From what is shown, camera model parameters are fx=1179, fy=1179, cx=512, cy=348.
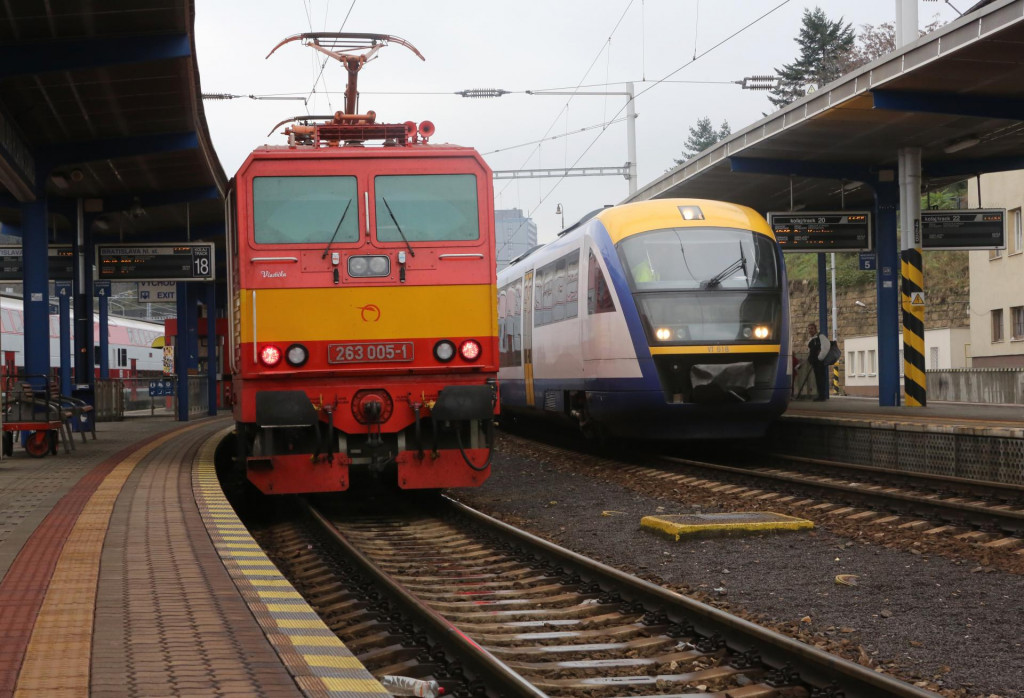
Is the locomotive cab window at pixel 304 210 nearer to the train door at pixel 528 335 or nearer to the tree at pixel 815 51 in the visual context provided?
the train door at pixel 528 335

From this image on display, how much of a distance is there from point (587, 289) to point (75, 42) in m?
7.05

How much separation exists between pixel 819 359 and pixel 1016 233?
14.6 meters

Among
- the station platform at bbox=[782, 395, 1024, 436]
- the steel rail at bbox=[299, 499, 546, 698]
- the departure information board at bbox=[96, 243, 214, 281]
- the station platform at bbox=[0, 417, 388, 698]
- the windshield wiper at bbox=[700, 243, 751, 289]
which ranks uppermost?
the departure information board at bbox=[96, 243, 214, 281]

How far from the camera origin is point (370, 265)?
1073cm

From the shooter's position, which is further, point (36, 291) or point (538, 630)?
point (36, 291)

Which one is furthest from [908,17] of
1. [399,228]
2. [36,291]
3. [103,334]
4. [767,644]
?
[103,334]

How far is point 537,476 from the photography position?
15250mm

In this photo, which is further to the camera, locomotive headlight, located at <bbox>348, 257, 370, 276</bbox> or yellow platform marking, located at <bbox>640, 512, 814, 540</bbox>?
locomotive headlight, located at <bbox>348, 257, 370, 276</bbox>

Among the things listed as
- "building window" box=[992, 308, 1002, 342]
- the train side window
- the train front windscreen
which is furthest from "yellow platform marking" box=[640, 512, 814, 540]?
"building window" box=[992, 308, 1002, 342]

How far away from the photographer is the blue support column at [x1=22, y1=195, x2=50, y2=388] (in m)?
17.5

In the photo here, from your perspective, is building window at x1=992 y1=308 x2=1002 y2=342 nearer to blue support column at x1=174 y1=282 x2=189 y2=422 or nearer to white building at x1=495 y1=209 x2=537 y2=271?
white building at x1=495 y1=209 x2=537 y2=271

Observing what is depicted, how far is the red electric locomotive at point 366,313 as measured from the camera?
10484mm

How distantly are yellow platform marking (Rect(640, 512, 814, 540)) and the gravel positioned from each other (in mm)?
70

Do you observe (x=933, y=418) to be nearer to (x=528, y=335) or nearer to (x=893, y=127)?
(x=893, y=127)
